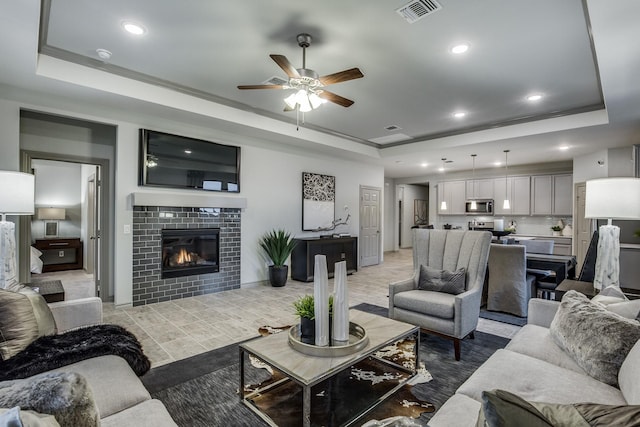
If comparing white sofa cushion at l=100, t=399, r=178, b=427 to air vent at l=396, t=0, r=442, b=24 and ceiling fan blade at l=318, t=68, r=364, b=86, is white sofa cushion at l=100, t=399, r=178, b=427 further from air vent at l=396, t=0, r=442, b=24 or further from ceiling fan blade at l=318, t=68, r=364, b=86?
air vent at l=396, t=0, r=442, b=24

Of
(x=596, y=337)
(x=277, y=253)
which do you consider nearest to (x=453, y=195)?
(x=277, y=253)

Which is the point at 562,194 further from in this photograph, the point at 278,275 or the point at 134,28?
the point at 134,28

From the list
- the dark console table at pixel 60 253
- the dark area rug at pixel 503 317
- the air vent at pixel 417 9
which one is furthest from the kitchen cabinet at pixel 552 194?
the dark console table at pixel 60 253

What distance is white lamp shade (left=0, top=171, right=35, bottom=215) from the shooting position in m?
2.68

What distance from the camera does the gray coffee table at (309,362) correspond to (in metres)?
1.69

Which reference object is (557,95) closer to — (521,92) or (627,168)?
(521,92)

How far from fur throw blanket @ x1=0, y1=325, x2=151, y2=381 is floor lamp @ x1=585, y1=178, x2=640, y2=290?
3577 millimetres

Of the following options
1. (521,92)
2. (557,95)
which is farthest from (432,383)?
(557,95)

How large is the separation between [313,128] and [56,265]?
6.12m

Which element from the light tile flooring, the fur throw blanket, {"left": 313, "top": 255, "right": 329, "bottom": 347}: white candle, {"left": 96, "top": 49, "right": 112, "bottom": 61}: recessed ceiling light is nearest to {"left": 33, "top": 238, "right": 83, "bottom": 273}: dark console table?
the light tile flooring

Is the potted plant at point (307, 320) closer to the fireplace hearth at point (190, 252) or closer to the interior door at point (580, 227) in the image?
the fireplace hearth at point (190, 252)

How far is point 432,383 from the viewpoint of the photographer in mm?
2381

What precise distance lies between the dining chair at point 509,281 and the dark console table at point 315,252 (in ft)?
9.01

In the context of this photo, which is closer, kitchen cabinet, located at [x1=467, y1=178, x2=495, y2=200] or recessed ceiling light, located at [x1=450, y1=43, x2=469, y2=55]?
recessed ceiling light, located at [x1=450, y1=43, x2=469, y2=55]
